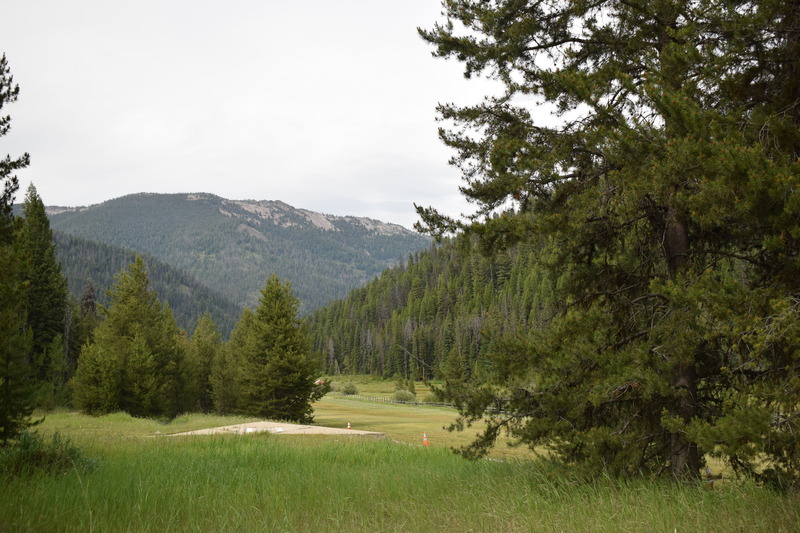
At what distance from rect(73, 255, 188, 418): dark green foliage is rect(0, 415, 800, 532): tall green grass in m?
24.1

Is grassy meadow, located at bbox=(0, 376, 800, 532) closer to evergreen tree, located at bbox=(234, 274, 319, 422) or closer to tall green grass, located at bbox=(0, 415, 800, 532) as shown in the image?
tall green grass, located at bbox=(0, 415, 800, 532)

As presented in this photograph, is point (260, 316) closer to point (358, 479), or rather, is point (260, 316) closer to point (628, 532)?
point (358, 479)

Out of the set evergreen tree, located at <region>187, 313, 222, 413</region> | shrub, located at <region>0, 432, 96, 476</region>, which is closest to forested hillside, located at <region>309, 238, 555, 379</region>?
evergreen tree, located at <region>187, 313, 222, 413</region>

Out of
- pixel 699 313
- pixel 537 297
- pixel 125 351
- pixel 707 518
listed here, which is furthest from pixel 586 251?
pixel 537 297

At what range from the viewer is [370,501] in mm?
6793

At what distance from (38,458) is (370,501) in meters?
5.14

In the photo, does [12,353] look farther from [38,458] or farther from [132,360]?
[132,360]

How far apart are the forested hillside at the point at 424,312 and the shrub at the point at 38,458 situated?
83.6 meters

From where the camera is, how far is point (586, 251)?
8.12 metres

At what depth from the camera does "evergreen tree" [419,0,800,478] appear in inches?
195

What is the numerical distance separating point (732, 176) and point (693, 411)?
3173mm

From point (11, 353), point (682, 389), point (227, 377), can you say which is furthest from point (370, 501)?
point (227, 377)

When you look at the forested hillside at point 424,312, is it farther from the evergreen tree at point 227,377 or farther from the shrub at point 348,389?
the evergreen tree at point 227,377

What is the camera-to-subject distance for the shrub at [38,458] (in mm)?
7207
